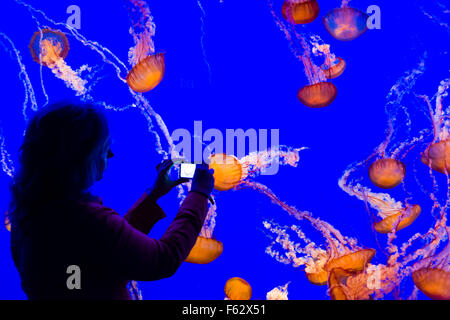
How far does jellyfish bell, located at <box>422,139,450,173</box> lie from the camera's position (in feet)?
6.31

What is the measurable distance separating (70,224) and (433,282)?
1884 millimetres

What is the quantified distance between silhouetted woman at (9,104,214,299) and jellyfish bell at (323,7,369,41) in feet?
4.90

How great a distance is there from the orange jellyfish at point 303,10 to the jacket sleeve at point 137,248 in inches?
57.8

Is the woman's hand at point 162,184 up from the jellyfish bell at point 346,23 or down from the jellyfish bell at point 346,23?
down

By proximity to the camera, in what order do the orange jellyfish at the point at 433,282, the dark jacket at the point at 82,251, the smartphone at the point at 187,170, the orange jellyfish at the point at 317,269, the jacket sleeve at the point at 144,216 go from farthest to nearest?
the orange jellyfish at the point at 317,269 < the orange jellyfish at the point at 433,282 < the smartphone at the point at 187,170 < the jacket sleeve at the point at 144,216 < the dark jacket at the point at 82,251

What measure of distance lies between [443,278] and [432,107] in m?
0.90

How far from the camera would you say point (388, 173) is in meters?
1.95

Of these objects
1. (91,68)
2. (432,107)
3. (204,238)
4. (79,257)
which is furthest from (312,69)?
(79,257)

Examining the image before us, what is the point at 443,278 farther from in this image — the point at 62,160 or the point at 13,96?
the point at 13,96

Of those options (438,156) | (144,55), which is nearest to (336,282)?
(438,156)

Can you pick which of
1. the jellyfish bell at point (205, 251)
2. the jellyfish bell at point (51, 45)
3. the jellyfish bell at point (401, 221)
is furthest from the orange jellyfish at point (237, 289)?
the jellyfish bell at point (51, 45)

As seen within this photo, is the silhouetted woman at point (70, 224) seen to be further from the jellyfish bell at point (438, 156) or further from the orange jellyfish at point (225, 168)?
the jellyfish bell at point (438, 156)

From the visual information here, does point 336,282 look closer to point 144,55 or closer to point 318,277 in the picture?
point 318,277

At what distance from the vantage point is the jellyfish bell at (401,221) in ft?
6.40
